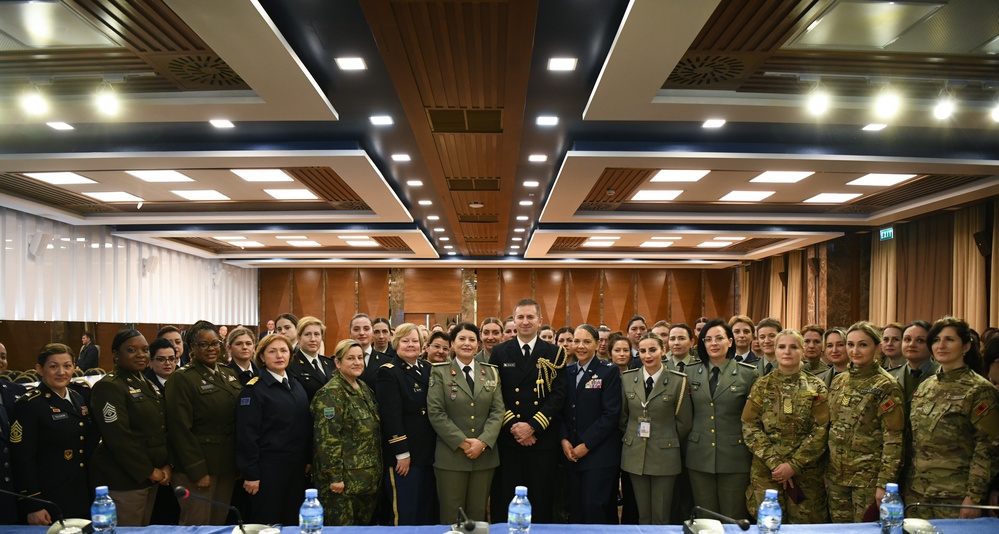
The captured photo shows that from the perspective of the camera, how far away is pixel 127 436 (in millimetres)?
4328

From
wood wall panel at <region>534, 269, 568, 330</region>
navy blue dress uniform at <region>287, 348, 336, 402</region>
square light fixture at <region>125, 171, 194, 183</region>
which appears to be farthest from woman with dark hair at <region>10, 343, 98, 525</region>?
wood wall panel at <region>534, 269, 568, 330</region>

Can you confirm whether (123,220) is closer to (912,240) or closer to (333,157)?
(333,157)

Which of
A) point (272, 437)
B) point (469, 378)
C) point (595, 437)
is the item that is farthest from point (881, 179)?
point (272, 437)

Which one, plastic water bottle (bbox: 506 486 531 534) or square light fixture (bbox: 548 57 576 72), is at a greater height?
square light fixture (bbox: 548 57 576 72)

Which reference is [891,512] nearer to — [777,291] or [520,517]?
[520,517]

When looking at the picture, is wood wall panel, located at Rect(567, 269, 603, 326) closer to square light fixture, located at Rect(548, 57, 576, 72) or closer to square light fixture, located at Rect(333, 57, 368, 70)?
square light fixture, located at Rect(548, 57, 576, 72)

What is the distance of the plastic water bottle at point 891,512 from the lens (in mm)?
2990

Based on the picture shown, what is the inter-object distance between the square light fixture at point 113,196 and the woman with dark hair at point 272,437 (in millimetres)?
7217

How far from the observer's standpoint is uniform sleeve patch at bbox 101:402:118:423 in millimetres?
4293

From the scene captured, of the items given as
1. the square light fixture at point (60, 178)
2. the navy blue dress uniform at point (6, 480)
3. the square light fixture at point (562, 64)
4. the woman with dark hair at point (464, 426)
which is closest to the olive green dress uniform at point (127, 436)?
the navy blue dress uniform at point (6, 480)

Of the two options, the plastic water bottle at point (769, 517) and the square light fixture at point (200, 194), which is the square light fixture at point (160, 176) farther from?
the plastic water bottle at point (769, 517)

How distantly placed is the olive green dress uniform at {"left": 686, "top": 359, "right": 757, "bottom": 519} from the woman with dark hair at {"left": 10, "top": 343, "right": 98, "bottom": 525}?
4173 millimetres

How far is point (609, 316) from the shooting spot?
22.8 m

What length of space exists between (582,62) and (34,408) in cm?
471
